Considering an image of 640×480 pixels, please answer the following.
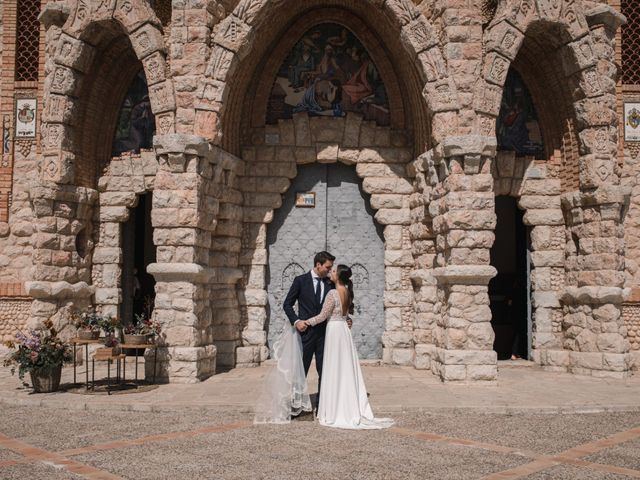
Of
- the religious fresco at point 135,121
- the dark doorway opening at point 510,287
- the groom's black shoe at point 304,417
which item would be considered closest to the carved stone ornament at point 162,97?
the religious fresco at point 135,121

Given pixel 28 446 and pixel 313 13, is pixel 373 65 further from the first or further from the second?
pixel 28 446

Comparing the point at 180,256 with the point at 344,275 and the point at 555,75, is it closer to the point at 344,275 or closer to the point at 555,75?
the point at 344,275

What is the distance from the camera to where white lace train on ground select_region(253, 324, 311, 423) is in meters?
7.50

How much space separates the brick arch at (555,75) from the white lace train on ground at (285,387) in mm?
4910

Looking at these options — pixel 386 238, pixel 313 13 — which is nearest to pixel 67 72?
pixel 313 13

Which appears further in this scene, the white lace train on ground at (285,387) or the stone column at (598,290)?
the stone column at (598,290)

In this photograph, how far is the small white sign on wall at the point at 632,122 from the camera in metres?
12.2

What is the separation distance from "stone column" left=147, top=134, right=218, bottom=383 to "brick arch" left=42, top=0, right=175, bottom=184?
623 millimetres

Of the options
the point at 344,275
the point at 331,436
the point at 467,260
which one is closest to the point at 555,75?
the point at 467,260

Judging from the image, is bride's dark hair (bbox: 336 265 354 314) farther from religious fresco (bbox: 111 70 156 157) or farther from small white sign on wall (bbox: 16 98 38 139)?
small white sign on wall (bbox: 16 98 38 139)

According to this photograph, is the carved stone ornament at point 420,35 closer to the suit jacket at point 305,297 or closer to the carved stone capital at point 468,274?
the carved stone capital at point 468,274

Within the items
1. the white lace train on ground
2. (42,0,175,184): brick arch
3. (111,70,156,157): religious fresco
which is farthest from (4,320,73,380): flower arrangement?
(111,70,156,157): religious fresco

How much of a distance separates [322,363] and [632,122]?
26.7 feet

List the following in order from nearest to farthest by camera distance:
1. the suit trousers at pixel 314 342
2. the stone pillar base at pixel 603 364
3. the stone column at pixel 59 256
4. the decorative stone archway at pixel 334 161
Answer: the suit trousers at pixel 314 342 < the stone pillar base at pixel 603 364 < the stone column at pixel 59 256 < the decorative stone archway at pixel 334 161
